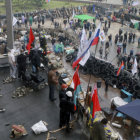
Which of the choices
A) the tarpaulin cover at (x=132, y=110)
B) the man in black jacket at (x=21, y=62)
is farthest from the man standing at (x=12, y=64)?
the tarpaulin cover at (x=132, y=110)

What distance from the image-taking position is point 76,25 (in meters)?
29.6

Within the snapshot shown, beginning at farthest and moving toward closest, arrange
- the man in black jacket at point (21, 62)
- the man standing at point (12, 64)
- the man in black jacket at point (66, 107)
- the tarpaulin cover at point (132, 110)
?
the man standing at point (12, 64), the man in black jacket at point (21, 62), the man in black jacket at point (66, 107), the tarpaulin cover at point (132, 110)

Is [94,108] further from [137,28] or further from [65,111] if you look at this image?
[137,28]

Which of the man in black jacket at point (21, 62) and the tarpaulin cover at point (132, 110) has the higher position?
the man in black jacket at point (21, 62)

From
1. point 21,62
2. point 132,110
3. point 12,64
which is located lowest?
point 132,110

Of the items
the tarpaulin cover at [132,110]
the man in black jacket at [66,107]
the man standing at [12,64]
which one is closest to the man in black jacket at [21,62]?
the man standing at [12,64]

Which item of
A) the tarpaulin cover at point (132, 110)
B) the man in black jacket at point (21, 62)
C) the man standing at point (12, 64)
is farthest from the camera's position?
the man standing at point (12, 64)

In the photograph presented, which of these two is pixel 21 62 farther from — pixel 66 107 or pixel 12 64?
pixel 66 107

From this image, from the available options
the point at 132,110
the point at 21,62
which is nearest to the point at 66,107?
the point at 132,110

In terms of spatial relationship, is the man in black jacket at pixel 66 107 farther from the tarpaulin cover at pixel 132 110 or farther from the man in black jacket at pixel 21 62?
the man in black jacket at pixel 21 62

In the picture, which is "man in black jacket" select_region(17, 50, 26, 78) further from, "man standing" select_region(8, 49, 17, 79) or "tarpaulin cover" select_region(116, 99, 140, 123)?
"tarpaulin cover" select_region(116, 99, 140, 123)

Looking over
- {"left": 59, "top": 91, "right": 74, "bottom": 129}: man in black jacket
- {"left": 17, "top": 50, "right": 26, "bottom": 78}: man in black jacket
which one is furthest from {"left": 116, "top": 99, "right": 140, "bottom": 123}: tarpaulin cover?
{"left": 17, "top": 50, "right": 26, "bottom": 78}: man in black jacket

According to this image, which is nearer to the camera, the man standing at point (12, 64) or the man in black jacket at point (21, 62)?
the man in black jacket at point (21, 62)

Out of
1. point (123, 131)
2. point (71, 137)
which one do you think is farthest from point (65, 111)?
point (123, 131)
